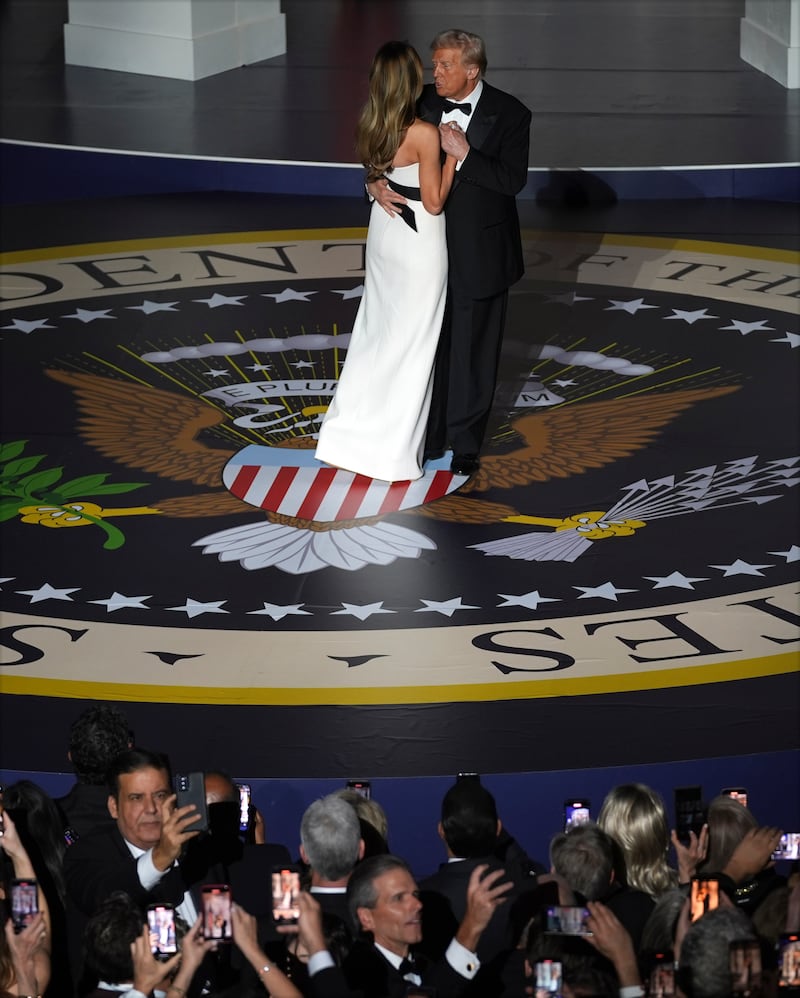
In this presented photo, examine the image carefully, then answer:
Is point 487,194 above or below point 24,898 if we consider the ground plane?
above

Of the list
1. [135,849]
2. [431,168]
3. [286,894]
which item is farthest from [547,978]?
[431,168]

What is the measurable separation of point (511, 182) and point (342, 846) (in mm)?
2813

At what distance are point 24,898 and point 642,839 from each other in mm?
1161

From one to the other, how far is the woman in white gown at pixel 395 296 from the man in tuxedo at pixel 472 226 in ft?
0.25

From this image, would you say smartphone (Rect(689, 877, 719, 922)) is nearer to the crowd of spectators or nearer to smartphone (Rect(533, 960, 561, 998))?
the crowd of spectators

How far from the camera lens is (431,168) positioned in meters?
5.68

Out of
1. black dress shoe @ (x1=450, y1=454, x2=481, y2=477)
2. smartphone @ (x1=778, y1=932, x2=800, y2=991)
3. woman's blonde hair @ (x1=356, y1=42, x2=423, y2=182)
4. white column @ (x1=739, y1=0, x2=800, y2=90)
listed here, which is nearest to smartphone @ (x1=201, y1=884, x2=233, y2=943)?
→ smartphone @ (x1=778, y1=932, x2=800, y2=991)

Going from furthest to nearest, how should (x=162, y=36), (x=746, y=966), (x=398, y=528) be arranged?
(x=162, y=36) → (x=398, y=528) → (x=746, y=966)

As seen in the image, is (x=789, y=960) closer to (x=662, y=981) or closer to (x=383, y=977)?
(x=662, y=981)

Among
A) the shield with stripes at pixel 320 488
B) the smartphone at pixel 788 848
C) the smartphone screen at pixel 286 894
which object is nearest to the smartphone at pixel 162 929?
the smartphone screen at pixel 286 894

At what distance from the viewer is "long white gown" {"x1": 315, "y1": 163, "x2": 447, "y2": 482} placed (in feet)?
19.2

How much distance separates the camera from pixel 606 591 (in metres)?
→ 5.48

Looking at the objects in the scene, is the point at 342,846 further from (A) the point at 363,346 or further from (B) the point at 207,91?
(B) the point at 207,91

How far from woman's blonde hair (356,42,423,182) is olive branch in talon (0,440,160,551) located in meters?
1.36
